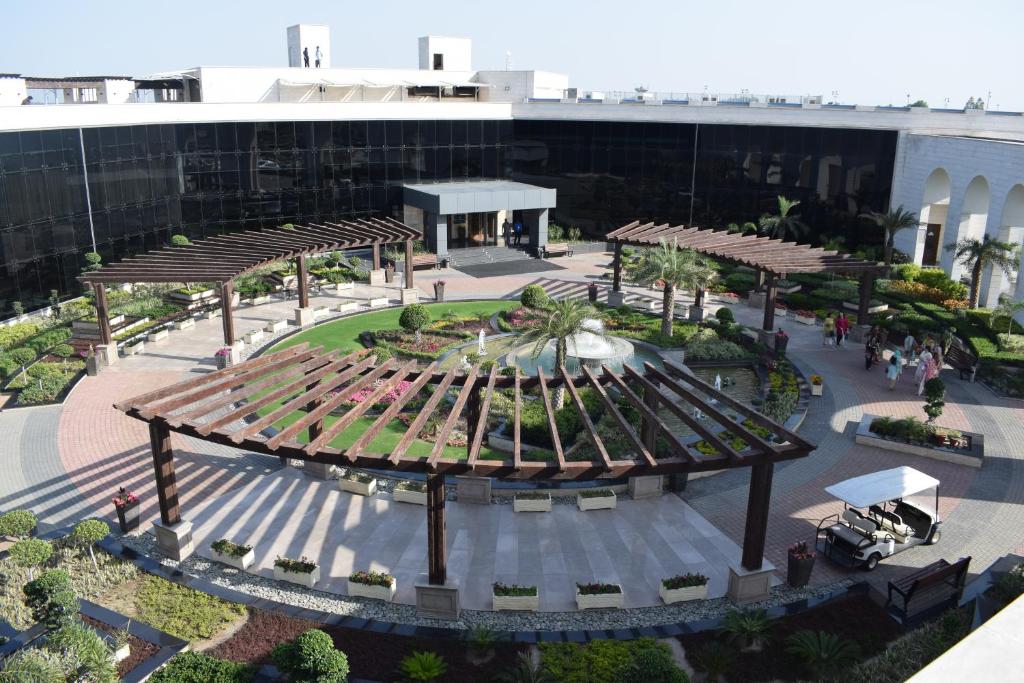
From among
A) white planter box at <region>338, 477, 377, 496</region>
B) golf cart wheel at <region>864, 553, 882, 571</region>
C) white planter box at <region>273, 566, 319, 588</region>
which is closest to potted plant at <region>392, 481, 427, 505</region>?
white planter box at <region>338, 477, 377, 496</region>

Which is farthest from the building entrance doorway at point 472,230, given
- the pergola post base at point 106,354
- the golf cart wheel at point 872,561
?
the golf cart wheel at point 872,561

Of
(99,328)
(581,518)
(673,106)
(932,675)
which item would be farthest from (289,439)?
(673,106)

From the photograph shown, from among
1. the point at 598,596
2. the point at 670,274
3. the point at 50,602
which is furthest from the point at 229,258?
the point at 598,596

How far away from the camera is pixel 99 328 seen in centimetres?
3256

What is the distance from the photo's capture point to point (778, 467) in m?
23.5

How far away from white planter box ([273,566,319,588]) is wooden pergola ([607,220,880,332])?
22.3m

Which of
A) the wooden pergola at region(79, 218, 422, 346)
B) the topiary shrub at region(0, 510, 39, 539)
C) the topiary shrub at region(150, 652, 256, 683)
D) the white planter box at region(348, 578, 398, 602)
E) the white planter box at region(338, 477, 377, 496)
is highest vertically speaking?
the wooden pergola at region(79, 218, 422, 346)

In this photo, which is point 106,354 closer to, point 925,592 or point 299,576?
point 299,576

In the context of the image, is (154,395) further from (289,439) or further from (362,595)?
(362,595)

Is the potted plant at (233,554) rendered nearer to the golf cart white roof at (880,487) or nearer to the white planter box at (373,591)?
the white planter box at (373,591)

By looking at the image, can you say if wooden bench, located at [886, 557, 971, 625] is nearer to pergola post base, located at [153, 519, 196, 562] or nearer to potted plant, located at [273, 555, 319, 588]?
potted plant, located at [273, 555, 319, 588]

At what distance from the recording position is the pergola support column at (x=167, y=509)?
722 inches

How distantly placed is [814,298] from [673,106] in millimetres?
17993

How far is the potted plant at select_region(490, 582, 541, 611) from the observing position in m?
16.5
